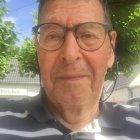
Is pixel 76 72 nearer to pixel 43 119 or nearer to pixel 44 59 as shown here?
pixel 44 59

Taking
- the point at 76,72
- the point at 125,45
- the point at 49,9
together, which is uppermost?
the point at 125,45

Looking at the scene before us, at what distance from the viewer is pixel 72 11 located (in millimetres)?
2021

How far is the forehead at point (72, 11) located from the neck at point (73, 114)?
1.56 ft

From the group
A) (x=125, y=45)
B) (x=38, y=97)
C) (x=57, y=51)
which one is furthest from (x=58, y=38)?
(x=125, y=45)

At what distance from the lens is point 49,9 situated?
207 cm

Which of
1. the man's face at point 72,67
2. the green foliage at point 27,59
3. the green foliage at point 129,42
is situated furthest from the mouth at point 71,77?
the green foliage at point 27,59

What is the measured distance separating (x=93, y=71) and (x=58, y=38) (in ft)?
0.86

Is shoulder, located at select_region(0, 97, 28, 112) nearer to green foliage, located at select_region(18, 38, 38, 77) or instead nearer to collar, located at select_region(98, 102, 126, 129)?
collar, located at select_region(98, 102, 126, 129)

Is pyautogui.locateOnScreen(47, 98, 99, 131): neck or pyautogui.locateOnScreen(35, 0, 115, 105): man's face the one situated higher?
pyautogui.locateOnScreen(35, 0, 115, 105): man's face

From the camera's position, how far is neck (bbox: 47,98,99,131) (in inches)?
80.0

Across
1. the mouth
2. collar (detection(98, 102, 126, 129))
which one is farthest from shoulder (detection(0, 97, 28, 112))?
collar (detection(98, 102, 126, 129))

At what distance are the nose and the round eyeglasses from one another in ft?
0.09

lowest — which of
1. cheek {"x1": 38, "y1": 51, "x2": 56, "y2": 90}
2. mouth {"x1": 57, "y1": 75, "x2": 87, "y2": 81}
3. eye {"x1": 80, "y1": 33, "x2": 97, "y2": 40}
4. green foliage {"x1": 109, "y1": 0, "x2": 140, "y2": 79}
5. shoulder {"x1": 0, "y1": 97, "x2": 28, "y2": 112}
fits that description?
shoulder {"x1": 0, "y1": 97, "x2": 28, "y2": 112}

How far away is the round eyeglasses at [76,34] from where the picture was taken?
1968mm
